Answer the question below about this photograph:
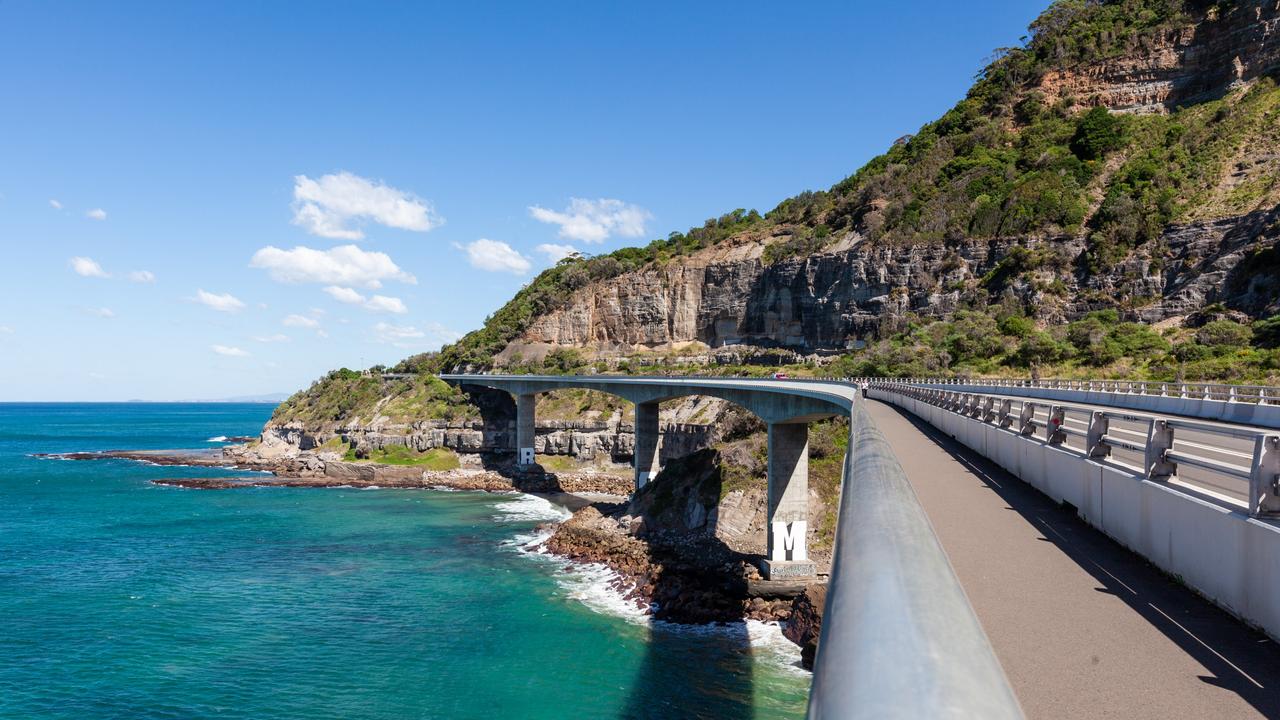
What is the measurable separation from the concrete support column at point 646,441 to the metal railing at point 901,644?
59.3 meters

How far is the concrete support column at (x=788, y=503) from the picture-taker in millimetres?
36656

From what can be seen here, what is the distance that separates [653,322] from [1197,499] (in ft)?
339

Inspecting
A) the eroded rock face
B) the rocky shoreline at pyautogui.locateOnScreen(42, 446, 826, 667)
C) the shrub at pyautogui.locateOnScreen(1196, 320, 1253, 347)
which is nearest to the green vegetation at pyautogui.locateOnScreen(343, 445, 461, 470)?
the rocky shoreline at pyautogui.locateOnScreen(42, 446, 826, 667)

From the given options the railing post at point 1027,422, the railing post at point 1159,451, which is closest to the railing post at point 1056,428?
the railing post at point 1027,422

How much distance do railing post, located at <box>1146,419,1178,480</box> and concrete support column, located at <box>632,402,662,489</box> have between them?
54.0 meters

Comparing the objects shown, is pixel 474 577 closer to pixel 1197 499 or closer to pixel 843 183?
pixel 1197 499

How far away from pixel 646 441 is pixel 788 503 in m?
24.5

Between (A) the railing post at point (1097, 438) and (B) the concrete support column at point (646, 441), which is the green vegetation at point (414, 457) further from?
(A) the railing post at point (1097, 438)

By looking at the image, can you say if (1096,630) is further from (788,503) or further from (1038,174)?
(1038,174)

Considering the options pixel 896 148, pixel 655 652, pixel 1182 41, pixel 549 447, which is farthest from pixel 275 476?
pixel 1182 41

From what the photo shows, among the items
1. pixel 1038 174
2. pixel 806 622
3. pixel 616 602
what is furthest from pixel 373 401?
pixel 1038 174

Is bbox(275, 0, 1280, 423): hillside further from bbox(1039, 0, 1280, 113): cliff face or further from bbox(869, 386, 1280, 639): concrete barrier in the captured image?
bbox(869, 386, 1280, 639): concrete barrier

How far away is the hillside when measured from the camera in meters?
63.9

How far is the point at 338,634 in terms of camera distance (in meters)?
28.2
